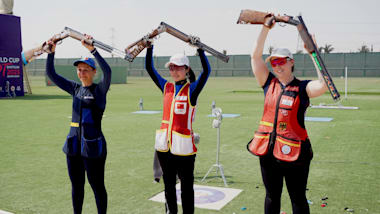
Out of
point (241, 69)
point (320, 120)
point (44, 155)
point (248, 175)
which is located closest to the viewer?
point (248, 175)

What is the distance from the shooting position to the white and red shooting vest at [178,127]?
15.2ft

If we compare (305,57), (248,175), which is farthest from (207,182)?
(305,57)

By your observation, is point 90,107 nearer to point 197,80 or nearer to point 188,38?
A: point 197,80

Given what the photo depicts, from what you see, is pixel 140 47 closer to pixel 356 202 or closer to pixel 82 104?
pixel 82 104

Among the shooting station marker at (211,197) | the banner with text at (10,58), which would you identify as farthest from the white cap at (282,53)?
the banner with text at (10,58)

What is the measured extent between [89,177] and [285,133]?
2.39 m

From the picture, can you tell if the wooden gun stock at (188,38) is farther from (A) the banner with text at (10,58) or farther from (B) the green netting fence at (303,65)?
(B) the green netting fence at (303,65)

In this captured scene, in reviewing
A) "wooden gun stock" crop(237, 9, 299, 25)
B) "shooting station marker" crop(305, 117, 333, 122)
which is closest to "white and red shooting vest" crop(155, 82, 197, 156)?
"wooden gun stock" crop(237, 9, 299, 25)

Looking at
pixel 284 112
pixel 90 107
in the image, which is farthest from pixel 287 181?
pixel 90 107

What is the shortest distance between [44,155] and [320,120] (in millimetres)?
10315

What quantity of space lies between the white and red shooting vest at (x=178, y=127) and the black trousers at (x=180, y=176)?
9 centimetres

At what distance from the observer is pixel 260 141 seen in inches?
162

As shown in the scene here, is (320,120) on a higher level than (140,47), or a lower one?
lower

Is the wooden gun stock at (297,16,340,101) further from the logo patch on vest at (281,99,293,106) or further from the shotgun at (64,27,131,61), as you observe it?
the shotgun at (64,27,131,61)
